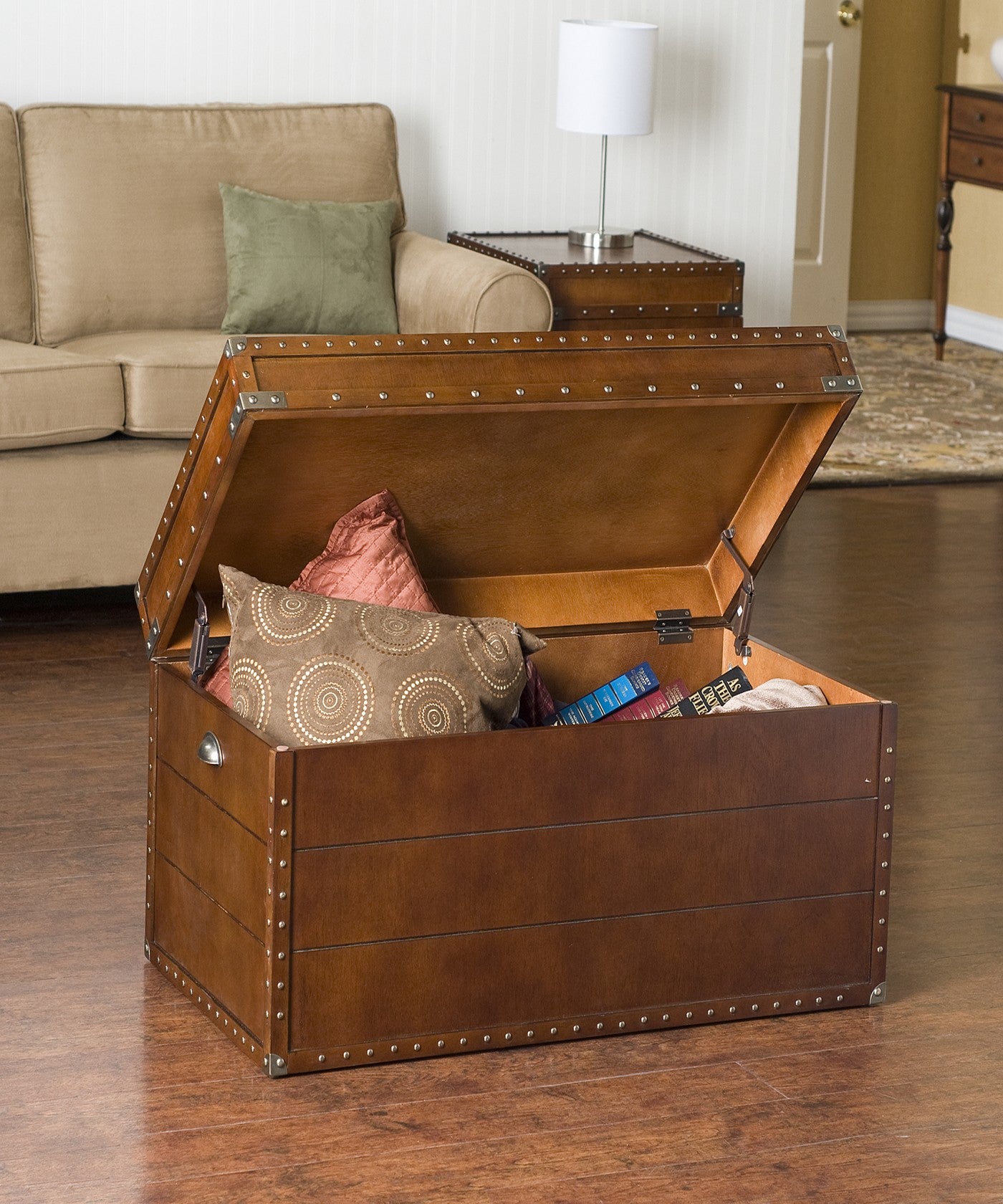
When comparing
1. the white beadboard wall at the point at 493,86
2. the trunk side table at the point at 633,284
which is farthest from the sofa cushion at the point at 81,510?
the white beadboard wall at the point at 493,86

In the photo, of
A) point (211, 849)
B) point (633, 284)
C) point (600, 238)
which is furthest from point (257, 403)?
point (600, 238)

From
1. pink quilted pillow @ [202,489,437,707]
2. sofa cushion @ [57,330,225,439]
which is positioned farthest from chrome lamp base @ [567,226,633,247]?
pink quilted pillow @ [202,489,437,707]

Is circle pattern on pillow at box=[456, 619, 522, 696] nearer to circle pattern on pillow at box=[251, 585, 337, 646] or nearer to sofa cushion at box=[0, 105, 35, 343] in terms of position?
circle pattern on pillow at box=[251, 585, 337, 646]

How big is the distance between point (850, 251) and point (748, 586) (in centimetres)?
510

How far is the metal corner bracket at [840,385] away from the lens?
6.52 ft

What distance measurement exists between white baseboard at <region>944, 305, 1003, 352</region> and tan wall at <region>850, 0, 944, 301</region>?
0.22m

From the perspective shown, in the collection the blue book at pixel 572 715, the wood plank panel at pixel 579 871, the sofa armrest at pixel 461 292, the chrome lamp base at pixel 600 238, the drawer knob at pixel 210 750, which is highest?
the chrome lamp base at pixel 600 238

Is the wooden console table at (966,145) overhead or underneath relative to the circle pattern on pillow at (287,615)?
overhead

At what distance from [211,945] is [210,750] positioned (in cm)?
23

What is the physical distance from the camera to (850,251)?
23.0 feet

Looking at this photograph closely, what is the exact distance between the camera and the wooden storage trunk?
71.1 inches

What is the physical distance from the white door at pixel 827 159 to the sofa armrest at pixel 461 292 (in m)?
2.91

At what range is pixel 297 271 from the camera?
375 cm

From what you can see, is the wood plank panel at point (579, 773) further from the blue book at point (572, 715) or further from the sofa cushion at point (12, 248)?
the sofa cushion at point (12, 248)
